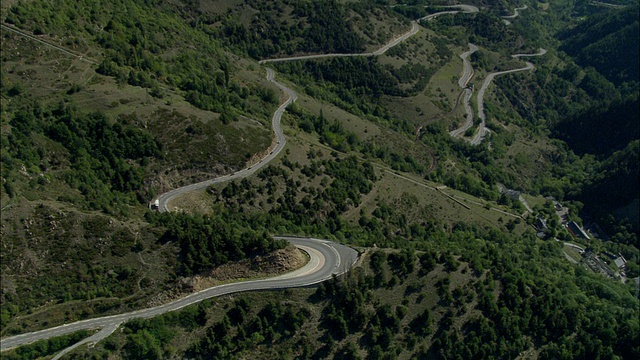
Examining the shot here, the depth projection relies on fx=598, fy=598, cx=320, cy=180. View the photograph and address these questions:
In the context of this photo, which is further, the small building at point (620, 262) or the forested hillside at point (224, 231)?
the small building at point (620, 262)

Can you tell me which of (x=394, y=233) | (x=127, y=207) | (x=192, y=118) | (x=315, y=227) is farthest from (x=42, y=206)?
(x=394, y=233)

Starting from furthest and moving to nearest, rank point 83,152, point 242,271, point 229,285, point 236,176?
point 236,176 < point 83,152 < point 242,271 < point 229,285

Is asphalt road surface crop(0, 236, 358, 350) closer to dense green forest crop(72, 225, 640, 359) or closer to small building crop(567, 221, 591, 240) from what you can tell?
dense green forest crop(72, 225, 640, 359)

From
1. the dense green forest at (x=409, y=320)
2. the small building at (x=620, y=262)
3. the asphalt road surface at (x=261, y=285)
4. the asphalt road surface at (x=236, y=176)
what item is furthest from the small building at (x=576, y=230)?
the asphalt road surface at (x=261, y=285)

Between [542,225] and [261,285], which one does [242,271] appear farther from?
[542,225]

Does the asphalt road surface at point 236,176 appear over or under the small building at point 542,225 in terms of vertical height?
under

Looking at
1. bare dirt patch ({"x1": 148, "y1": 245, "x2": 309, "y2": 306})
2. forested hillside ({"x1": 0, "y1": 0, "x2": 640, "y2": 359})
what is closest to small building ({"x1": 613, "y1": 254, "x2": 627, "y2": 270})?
forested hillside ({"x1": 0, "y1": 0, "x2": 640, "y2": 359})

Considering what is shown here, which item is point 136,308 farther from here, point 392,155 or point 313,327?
point 392,155

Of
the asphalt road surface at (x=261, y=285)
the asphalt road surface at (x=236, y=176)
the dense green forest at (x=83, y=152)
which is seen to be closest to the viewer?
the asphalt road surface at (x=261, y=285)

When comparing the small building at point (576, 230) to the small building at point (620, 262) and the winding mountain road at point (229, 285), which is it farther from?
the winding mountain road at point (229, 285)

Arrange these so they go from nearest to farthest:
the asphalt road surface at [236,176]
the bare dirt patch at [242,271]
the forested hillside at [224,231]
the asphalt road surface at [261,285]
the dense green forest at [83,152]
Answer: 1. the asphalt road surface at [261,285]
2. the forested hillside at [224,231]
3. the bare dirt patch at [242,271]
4. the dense green forest at [83,152]
5. the asphalt road surface at [236,176]

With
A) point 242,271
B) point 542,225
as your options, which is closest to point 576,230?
point 542,225
